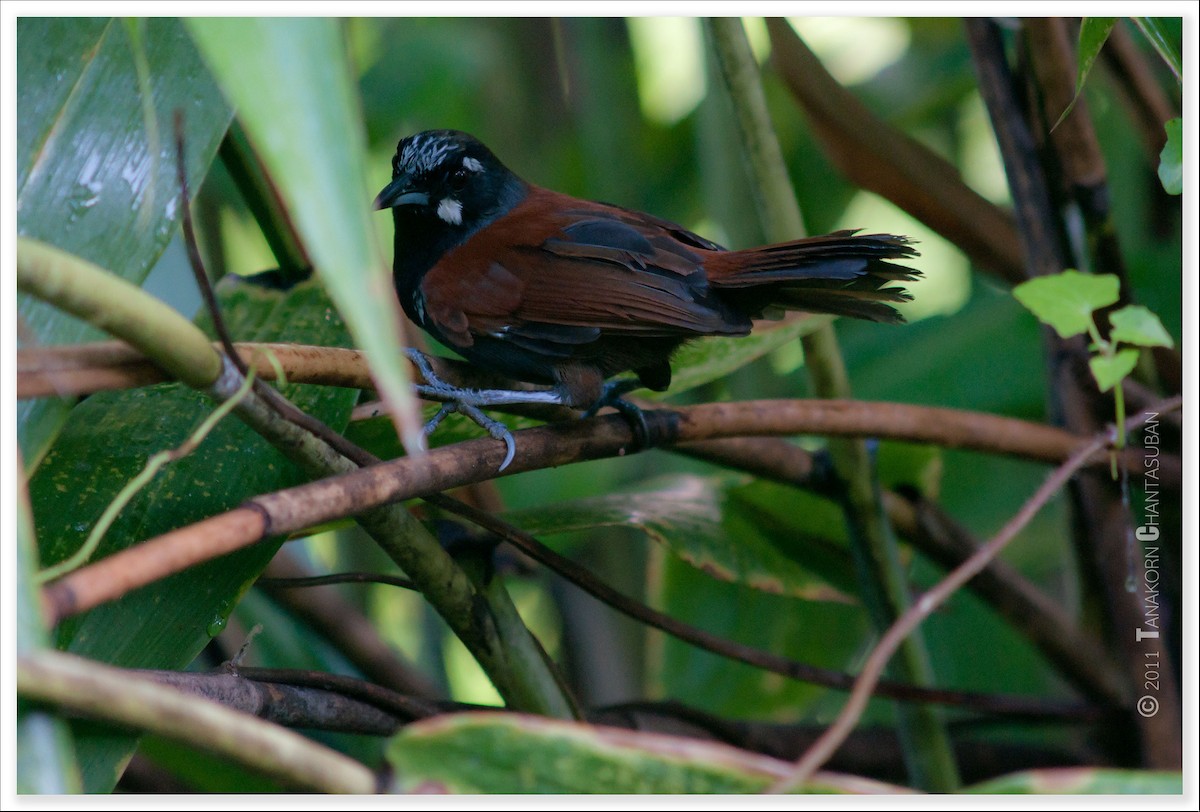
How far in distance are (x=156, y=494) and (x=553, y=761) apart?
0.53m

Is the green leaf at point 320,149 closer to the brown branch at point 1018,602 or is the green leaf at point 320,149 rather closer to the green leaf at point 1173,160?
the green leaf at point 1173,160

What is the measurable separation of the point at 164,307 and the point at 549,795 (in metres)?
0.39

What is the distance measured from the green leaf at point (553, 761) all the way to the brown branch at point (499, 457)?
174 millimetres

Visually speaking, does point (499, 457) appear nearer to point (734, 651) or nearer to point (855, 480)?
point (734, 651)

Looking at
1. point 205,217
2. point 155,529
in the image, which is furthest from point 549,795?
point 205,217

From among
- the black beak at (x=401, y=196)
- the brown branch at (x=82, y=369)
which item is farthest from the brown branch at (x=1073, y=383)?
the brown branch at (x=82, y=369)

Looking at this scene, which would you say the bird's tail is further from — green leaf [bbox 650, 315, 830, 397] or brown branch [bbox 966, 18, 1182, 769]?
brown branch [bbox 966, 18, 1182, 769]

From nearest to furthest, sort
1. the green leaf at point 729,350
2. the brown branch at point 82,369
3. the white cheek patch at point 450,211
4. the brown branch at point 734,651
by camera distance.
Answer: the brown branch at point 82,369 < the brown branch at point 734,651 < the green leaf at point 729,350 < the white cheek patch at point 450,211

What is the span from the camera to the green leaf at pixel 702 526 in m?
1.30

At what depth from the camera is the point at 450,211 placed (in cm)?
166

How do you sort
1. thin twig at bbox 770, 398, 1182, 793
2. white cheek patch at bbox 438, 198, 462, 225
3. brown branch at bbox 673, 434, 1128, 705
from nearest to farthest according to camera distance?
thin twig at bbox 770, 398, 1182, 793 → brown branch at bbox 673, 434, 1128, 705 → white cheek patch at bbox 438, 198, 462, 225

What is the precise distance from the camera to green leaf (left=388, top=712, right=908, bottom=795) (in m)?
0.60

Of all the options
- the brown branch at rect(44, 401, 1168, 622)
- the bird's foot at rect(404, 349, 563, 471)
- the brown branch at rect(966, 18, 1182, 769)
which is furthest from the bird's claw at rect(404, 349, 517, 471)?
the brown branch at rect(966, 18, 1182, 769)

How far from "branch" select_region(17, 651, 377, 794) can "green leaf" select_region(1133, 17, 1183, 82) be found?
956 mm
